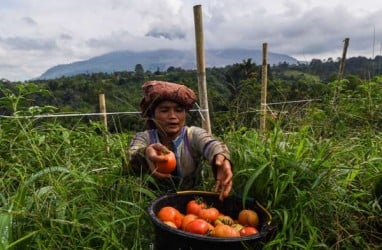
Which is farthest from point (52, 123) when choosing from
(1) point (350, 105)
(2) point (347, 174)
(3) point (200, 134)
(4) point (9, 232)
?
(1) point (350, 105)

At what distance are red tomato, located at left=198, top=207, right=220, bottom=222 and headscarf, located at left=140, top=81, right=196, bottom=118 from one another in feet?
2.50

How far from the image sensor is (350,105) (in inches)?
148


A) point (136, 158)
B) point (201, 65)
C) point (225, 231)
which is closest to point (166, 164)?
point (136, 158)

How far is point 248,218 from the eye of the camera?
2.21 meters

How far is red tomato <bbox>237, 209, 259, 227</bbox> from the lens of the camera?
2.20 m

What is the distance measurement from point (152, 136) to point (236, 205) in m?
0.70

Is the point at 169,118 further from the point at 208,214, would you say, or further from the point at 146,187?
the point at 208,214

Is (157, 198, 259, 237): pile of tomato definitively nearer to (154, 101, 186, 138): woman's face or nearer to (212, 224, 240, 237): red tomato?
(212, 224, 240, 237): red tomato

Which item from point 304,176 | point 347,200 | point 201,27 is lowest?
point 347,200

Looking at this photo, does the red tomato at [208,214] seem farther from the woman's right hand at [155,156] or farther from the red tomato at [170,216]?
the woman's right hand at [155,156]

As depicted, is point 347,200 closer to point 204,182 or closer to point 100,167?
point 204,182

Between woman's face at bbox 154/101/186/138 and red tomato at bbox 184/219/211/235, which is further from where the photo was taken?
woman's face at bbox 154/101/186/138

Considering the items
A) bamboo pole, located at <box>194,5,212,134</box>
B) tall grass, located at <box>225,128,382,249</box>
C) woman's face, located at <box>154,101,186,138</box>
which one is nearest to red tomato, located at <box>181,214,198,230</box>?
tall grass, located at <box>225,128,382,249</box>

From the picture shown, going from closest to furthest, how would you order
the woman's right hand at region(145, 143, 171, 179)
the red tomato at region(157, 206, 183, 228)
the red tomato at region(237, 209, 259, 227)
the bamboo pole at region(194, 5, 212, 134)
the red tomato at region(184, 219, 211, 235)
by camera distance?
the red tomato at region(184, 219, 211, 235)
the red tomato at region(157, 206, 183, 228)
the red tomato at region(237, 209, 259, 227)
the woman's right hand at region(145, 143, 171, 179)
the bamboo pole at region(194, 5, 212, 134)
